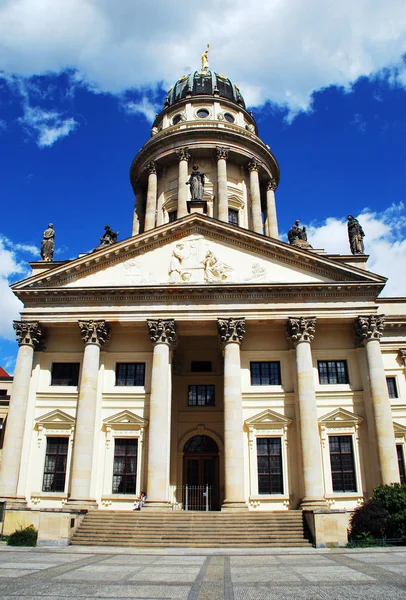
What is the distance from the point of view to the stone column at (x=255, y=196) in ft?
140

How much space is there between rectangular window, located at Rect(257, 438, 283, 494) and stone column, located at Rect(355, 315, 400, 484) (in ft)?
17.1

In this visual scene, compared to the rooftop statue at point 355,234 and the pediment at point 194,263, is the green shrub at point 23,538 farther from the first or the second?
the rooftop statue at point 355,234

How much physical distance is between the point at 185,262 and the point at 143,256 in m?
2.57

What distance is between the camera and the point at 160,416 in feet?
84.3

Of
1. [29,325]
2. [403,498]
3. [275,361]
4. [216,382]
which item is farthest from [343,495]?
[29,325]

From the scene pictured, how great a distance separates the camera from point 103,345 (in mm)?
28484

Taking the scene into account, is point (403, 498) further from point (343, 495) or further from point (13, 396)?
point (13, 396)

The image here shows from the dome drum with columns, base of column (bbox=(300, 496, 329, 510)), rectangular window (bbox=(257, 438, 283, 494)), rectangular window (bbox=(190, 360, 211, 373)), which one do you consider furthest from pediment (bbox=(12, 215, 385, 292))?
A: the dome drum with columns

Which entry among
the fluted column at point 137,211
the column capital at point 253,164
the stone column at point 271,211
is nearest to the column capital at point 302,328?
the stone column at point 271,211

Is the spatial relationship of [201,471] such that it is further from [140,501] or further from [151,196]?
[151,196]

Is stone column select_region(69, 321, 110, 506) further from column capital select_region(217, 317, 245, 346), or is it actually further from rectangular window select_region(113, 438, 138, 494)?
column capital select_region(217, 317, 245, 346)

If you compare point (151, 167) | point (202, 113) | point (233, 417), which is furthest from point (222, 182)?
point (233, 417)

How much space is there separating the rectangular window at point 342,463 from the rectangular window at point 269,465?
281 centimetres

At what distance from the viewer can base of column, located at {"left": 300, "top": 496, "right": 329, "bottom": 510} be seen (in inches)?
927
